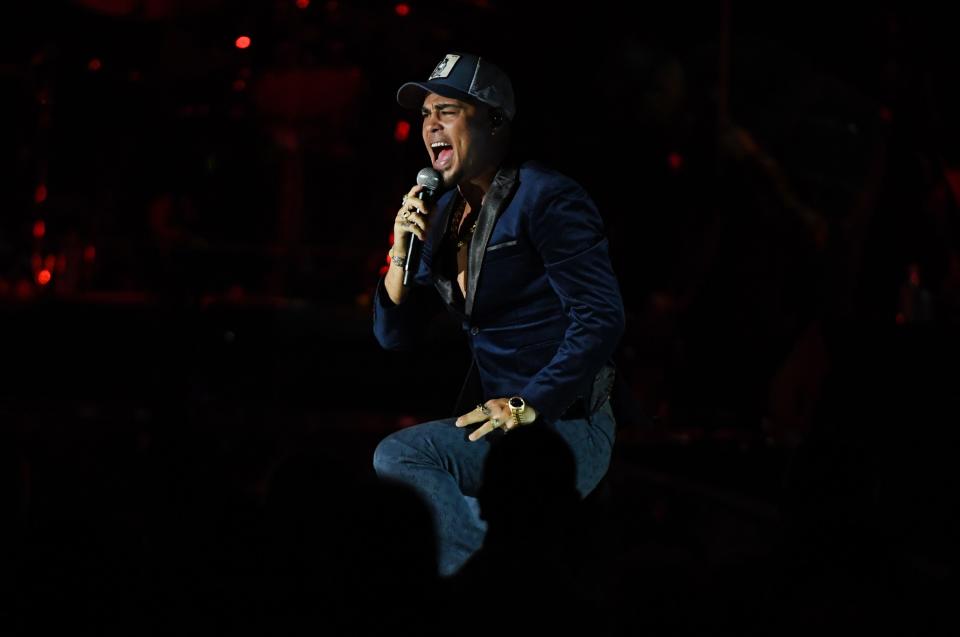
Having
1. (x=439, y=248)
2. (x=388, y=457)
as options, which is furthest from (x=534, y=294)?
(x=388, y=457)

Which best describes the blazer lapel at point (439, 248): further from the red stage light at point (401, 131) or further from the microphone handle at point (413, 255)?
the red stage light at point (401, 131)

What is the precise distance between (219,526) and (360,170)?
1129 centimetres

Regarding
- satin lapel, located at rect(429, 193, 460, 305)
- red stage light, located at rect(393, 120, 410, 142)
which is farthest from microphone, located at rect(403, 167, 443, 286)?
red stage light, located at rect(393, 120, 410, 142)

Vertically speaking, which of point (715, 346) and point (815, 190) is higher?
point (815, 190)

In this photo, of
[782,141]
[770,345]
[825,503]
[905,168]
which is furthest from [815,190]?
[825,503]

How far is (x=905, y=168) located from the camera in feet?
21.1

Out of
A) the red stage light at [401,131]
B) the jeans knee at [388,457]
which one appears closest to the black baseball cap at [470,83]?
the jeans knee at [388,457]

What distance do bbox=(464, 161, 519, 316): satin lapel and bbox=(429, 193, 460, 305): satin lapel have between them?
11 centimetres

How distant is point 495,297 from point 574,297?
0.26m

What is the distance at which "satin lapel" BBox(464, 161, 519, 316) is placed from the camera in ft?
11.5

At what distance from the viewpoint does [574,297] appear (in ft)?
11.1

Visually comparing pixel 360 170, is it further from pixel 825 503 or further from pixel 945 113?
pixel 825 503

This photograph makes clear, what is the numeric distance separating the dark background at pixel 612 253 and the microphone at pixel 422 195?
70 cm

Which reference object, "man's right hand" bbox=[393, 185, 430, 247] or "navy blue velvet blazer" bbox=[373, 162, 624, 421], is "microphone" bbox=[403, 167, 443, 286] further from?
"navy blue velvet blazer" bbox=[373, 162, 624, 421]
